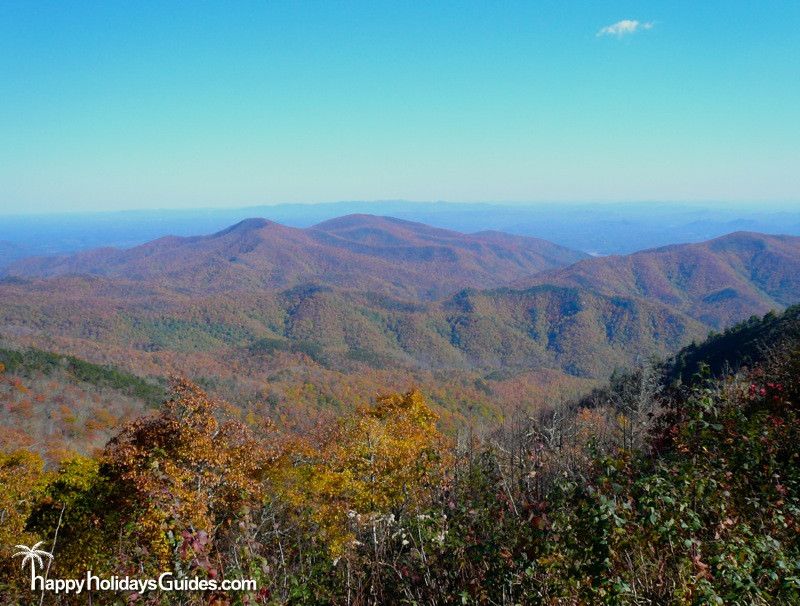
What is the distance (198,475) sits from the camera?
10.8 m

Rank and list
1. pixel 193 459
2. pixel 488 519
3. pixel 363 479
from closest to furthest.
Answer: pixel 488 519, pixel 193 459, pixel 363 479

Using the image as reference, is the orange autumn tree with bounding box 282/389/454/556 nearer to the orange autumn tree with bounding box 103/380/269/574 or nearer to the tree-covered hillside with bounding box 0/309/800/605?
the tree-covered hillside with bounding box 0/309/800/605

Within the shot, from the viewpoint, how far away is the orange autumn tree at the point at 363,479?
11.2 meters

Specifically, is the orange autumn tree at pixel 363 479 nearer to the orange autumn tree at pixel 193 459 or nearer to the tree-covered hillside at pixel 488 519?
the tree-covered hillside at pixel 488 519

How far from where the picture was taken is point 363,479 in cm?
1294

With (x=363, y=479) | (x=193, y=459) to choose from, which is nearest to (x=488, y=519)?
(x=193, y=459)

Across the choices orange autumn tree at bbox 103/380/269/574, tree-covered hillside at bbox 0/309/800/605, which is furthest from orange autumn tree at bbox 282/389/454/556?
orange autumn tree at bbox 103/380/269/574

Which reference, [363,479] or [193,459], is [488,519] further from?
[363,479]

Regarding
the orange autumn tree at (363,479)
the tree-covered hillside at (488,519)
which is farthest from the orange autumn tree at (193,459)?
the orange autumn tree at (363,479)

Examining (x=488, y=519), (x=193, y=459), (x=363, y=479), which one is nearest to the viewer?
(x=488, y=519)

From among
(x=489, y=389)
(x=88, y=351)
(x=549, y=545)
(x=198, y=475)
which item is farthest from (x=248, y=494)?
(x=88, y=351)

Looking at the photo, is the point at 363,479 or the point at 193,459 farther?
the point at 363,479

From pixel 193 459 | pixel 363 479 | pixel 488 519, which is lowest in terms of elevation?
pixel 363 479

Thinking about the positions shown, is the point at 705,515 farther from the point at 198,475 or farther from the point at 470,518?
the point at 198,475
